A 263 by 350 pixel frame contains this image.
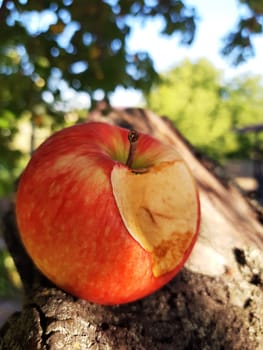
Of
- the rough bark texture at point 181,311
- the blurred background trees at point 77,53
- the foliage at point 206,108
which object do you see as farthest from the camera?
the foliage at point 206,108

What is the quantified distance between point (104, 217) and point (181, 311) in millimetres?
353

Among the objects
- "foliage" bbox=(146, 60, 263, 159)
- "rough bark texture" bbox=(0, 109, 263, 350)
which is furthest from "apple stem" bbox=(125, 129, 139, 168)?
"foliage" bbox=(146, 60, 263, 159)

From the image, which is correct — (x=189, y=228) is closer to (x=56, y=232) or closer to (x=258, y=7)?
(x=56, y=232)

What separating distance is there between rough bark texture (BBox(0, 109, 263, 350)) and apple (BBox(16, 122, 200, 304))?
0.19ft

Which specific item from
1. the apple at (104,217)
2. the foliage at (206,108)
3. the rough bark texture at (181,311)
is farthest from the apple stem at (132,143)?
the foliage at (206,108)

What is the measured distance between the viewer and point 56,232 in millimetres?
1107

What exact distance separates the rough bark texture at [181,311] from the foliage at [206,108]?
1835 centimetres

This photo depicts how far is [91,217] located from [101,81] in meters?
1.45

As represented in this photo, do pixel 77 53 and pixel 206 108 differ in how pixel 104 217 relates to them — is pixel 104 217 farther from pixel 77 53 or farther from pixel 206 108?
pixel 206 108

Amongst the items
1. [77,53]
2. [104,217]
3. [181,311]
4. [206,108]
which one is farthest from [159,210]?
[206,108]

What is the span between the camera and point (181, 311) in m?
1.25

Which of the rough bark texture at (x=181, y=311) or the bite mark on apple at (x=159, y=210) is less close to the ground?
the bite mark on apple at (x=159, y=210)

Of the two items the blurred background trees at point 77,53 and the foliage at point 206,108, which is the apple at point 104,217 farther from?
the foliage at point 206,108

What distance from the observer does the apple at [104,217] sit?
1096 millimetres
